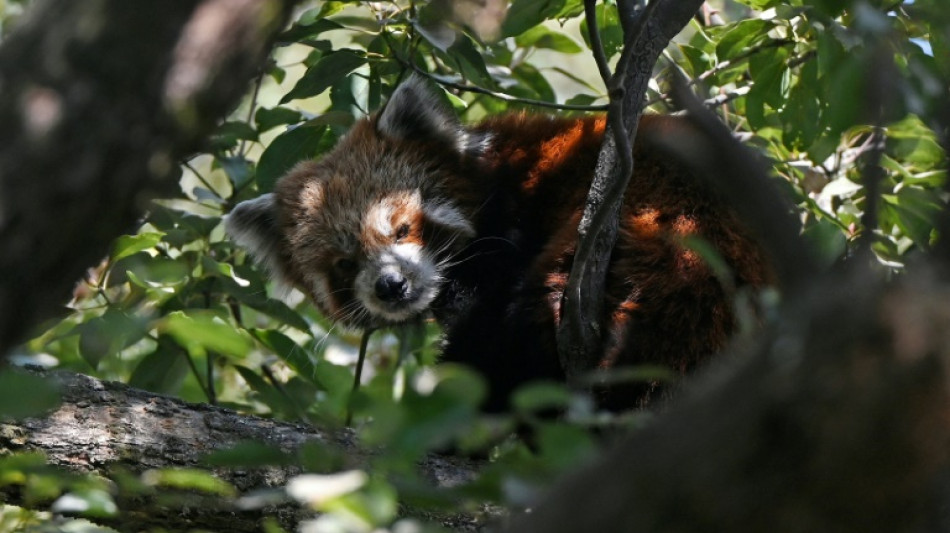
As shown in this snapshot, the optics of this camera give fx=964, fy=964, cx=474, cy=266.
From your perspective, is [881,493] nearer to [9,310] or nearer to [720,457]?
[720,457]

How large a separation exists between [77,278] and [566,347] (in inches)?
80.0

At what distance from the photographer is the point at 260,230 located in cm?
471

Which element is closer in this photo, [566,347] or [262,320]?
[566,347]

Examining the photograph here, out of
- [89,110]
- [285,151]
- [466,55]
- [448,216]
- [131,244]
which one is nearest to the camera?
[89,110]

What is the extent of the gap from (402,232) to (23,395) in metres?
3.23

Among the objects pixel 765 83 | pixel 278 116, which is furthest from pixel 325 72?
pixel 765 83

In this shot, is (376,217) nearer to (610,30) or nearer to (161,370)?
(161,370)

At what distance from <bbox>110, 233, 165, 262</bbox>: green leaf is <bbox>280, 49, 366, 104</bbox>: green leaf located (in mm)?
801

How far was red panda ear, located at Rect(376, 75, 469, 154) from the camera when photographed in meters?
4.42

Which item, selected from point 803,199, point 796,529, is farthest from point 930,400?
point 803,199

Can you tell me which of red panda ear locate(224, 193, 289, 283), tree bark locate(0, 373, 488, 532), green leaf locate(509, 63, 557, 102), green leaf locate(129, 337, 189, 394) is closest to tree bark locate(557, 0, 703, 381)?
tree bark locate(0, 373, 488, 532)

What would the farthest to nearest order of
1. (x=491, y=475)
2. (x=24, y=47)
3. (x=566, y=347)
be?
(x=566, y=347) < (x=491, y=475) < (x=24, y=47)

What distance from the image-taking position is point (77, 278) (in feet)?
4.48

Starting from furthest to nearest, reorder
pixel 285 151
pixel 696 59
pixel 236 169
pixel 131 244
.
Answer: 1. pixel 236 169
2. pixel 696 59
3. pixel 285 151
4. pixel 131 244
